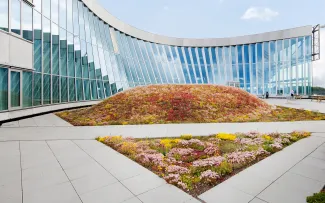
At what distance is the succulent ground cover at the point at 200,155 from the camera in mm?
4523

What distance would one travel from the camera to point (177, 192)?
3.94 m

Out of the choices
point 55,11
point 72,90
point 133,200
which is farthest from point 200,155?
point 55,11

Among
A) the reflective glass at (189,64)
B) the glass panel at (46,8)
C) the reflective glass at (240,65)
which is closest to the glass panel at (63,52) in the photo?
the glass panel at (46,8)

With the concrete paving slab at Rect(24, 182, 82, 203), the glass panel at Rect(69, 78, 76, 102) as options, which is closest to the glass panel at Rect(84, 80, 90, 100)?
the glass panel at Rect(69, 78, 76, 102)

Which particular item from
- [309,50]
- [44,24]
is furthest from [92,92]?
[309,50]

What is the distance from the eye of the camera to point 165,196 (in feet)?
12.4

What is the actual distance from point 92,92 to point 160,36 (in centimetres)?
2223

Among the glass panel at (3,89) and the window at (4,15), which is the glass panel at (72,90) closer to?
the glass panel at (3,89)

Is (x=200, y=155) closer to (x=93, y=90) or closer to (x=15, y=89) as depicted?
(x=15, y=89)

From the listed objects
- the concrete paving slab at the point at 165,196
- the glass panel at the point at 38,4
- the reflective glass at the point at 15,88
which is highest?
the glass panel at the point at 38,4

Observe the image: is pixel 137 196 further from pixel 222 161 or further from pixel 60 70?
pixel 60 70

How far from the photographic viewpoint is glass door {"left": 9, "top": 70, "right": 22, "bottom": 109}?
1122 cm

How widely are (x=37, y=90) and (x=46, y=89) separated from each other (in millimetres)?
1056

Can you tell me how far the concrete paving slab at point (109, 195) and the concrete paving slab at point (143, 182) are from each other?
0.48 ft
